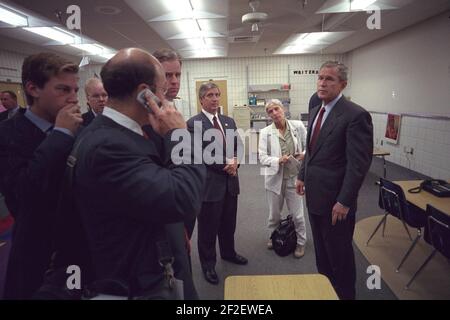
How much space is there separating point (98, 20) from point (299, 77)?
6661 mm

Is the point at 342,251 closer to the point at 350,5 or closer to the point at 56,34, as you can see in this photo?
the point at 350,5

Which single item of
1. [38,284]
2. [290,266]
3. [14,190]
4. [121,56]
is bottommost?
[290,266]

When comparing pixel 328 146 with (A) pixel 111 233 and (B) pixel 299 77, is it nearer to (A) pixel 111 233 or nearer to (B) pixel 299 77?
(A) pixel 111 233

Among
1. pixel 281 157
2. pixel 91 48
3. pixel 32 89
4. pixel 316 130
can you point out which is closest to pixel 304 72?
pixel 91 48

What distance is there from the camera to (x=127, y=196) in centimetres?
81

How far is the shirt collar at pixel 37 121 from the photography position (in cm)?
119

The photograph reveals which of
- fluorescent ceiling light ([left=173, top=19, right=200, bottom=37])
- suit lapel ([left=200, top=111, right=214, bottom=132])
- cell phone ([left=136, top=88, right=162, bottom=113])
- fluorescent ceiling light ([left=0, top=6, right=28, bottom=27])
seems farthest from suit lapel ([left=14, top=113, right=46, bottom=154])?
fluorescent ceiling light ([left=173, top=19, right=200, bottom=37])

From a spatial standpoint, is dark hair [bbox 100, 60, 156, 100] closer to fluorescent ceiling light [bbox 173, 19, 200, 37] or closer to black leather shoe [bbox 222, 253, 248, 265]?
black leather shoe [bbox 222, 253, 248, 265]

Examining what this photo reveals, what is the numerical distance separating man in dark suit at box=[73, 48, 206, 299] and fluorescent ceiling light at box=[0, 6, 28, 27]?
12.7 ft

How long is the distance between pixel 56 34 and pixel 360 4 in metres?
4.93
